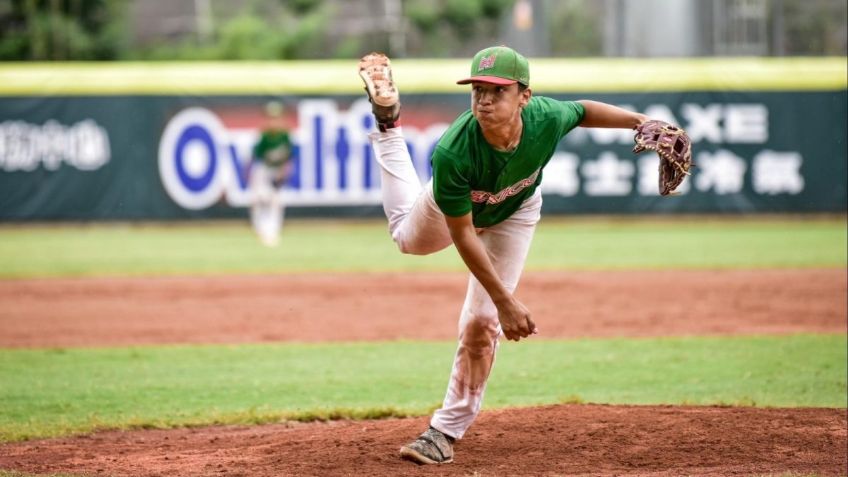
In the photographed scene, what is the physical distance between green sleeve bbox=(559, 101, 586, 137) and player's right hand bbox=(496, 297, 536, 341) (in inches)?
35.4

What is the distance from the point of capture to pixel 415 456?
5352mm

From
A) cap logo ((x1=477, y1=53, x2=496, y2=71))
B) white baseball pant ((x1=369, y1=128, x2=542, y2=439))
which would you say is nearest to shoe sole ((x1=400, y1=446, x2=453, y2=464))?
white baseball pant ((x1=369, y1=128, x2=542, y2=439))

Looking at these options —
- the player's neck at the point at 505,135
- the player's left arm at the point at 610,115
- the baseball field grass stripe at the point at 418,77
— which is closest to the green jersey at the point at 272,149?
the baseball field grass stripe at the point at 418,77

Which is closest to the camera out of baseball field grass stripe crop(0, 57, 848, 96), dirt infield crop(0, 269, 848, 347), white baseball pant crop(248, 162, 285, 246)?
dirt infield crop(0, 269, 848, 347)

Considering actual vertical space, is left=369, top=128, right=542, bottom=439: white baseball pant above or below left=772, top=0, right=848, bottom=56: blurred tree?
below

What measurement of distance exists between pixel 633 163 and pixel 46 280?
10.6 meters

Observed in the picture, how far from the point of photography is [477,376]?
5.41 metres

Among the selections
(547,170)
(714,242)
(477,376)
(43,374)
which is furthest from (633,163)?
(477,376)

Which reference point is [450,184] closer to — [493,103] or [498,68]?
[493,103]

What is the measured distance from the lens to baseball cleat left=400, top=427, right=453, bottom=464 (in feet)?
17.6

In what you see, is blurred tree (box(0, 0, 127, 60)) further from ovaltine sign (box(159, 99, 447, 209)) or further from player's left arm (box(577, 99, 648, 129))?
player's left arm (box(577, 99, 648, 129))

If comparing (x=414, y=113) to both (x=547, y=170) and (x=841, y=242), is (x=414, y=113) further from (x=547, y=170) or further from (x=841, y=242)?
(x=841, y=242)

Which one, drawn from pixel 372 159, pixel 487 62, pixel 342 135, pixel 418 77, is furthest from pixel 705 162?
pixel 487 62

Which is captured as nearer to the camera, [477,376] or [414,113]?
[477,376]
